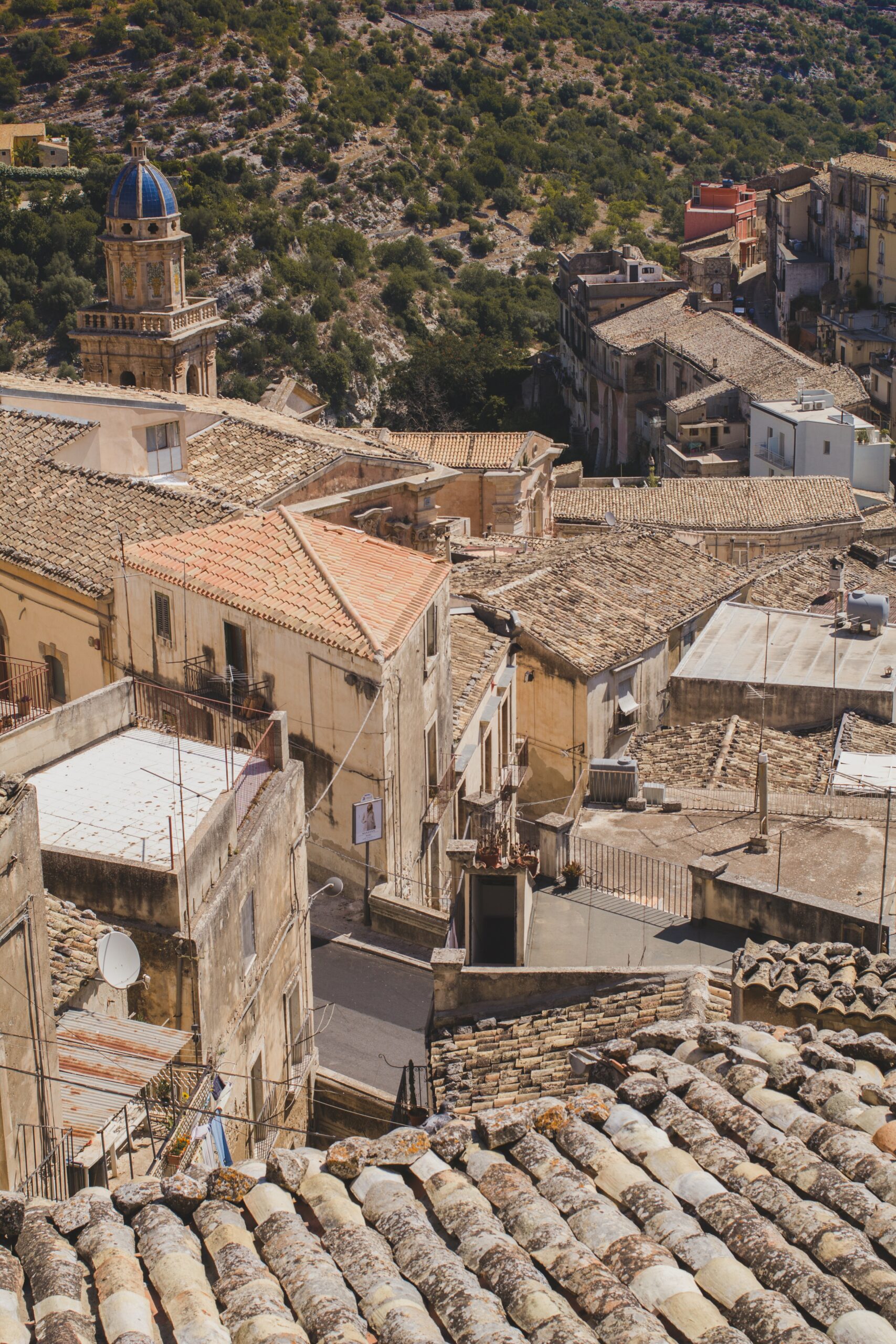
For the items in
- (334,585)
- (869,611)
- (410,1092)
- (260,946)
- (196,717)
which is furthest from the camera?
(869,611)

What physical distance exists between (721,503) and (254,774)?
146 feet

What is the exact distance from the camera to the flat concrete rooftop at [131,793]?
1505cm

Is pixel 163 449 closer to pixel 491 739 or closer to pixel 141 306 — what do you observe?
pixel 491 739

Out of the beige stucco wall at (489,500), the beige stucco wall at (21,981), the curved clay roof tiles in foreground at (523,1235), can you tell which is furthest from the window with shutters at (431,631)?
the beige stucco wall at (489,500)

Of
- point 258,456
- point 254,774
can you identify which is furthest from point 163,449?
point 254,774

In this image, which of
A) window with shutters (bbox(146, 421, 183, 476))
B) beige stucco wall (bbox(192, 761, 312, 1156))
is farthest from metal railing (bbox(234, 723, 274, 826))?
window with shutters (bbox(146, 421, 183, 476))

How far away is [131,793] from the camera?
16.2 metres

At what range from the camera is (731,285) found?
100m

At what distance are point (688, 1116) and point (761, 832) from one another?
12391 mm

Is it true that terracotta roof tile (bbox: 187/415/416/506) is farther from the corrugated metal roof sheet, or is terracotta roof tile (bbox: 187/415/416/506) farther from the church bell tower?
the church bell tower

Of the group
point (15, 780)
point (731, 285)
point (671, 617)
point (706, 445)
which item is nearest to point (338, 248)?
point (731, 285)

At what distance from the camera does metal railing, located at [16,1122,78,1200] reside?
11219 millimetres

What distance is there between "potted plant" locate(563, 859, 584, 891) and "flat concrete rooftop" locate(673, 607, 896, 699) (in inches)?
450

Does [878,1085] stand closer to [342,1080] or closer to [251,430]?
[342,1080]
